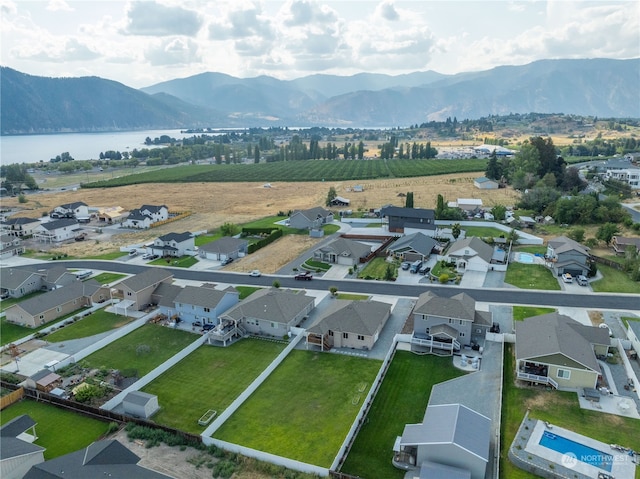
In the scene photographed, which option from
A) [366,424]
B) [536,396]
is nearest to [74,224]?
[366,424]

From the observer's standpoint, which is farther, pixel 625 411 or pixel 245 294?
pixel 245 294

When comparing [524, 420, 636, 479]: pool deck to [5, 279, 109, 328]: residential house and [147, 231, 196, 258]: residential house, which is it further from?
[147, 231, 196, 258]: residential house

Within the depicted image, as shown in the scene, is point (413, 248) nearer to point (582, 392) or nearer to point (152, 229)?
point (582, 392)

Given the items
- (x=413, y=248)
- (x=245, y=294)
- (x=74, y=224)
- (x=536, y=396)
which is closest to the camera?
(x=536, y=396)

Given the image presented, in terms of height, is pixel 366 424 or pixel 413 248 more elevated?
pixel 413 248

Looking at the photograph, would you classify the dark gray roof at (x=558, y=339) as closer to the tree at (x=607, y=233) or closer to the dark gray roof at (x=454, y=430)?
the dark gray roof at (x=454, y=430)

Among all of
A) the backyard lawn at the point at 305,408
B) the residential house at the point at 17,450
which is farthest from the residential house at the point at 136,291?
the backyard lawn at the point at 305,408

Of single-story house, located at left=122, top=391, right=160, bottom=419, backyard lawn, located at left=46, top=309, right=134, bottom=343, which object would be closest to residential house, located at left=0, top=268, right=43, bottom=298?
backyard lawn, located at left=46, top=309, right=134, bottom=343
